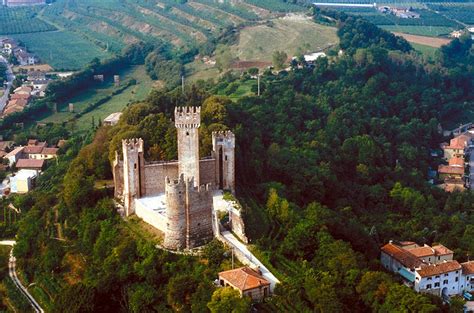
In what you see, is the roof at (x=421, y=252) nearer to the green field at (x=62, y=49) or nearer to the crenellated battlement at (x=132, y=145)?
the crenellated battlement at (x=132, y=145)

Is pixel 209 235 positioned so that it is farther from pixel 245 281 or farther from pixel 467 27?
pixel 467 27

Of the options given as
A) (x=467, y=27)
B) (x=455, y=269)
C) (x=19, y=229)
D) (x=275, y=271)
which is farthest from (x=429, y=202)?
(x=467, y=27)

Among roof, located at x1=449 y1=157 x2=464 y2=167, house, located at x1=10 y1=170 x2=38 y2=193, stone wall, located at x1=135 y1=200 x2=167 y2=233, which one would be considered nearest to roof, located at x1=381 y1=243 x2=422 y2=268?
stone wall, located at x1=135 y1=200 x2=167 y2=233

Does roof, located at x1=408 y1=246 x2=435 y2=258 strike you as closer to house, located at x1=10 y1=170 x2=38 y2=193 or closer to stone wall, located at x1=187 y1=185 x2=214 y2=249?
stone wall, located at x1=187 y1=185 x2=214 y2=249

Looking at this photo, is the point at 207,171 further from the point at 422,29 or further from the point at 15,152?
the point at 422,29

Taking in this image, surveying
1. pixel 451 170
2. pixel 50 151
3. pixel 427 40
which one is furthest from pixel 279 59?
pixel 427 40

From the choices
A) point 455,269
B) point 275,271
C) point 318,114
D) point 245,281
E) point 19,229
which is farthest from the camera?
point 318,114
